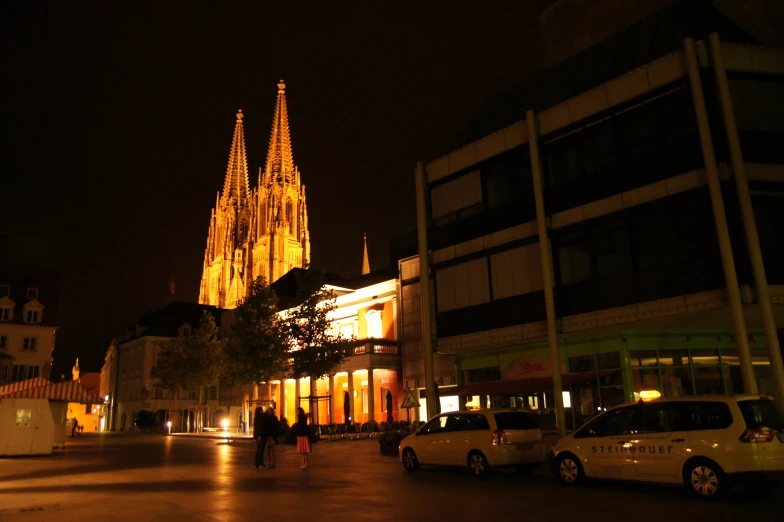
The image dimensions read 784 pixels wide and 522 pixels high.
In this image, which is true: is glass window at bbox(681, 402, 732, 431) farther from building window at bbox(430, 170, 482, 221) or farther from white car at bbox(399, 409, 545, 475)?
building window at bbox(430, 170, 482, 221)

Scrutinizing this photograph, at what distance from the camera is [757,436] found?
10.2m

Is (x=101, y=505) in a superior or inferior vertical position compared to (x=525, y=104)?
inferior

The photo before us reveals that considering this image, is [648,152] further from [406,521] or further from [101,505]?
[101,505]

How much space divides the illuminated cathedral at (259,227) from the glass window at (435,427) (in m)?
97.9

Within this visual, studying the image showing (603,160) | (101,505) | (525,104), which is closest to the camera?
(101,505)

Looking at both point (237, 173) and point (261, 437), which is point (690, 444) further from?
point (237, 173)

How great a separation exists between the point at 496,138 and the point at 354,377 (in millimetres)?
25354

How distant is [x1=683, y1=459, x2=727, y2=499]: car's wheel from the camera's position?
10512mm

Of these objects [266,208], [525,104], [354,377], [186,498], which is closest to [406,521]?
[186,498]

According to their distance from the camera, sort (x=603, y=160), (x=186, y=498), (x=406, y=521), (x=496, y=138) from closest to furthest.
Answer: (x=406, y=521)
(x=186, y=498)
(x=603, y=160)
(x=496, y=138)

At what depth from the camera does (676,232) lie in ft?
61.4

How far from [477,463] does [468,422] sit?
1.05 m

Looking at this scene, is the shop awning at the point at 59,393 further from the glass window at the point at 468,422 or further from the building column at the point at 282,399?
the glass window at the point at 468,422

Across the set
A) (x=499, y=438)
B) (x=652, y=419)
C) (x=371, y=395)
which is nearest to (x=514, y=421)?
(x=499, y=438)
